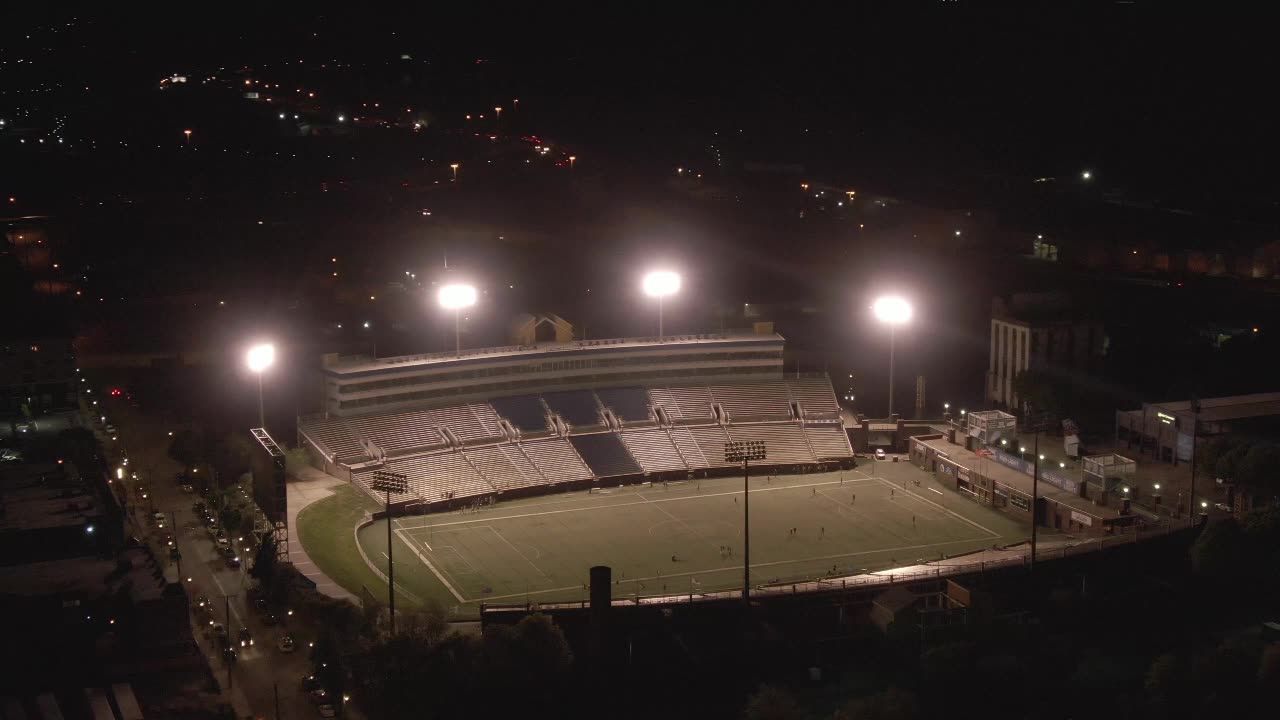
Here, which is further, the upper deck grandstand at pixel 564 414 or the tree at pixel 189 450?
the upper deck grandstand at pixel 564 414

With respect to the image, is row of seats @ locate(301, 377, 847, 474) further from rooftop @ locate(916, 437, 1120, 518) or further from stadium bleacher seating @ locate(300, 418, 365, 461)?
rooftop @ locate(916, 437, 1120, 518)

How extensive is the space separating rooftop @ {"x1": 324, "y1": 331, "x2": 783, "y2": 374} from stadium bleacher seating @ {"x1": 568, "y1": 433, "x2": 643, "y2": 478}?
366 cm

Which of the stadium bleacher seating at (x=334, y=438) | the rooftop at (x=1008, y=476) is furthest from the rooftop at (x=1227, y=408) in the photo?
the stadium bleacher seating at (x=334, y=438)

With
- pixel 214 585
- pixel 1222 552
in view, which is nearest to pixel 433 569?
A: pixel 214 585

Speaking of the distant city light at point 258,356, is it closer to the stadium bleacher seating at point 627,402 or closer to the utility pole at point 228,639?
the utility pole at point 228,639

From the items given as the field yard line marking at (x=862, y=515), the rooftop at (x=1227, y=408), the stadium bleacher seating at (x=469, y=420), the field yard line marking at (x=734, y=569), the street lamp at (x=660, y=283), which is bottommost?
the field yard line marking at (x=734, y=569)

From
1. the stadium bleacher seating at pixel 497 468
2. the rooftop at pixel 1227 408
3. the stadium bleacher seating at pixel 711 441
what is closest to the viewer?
the rooftop at pixel 1227 408

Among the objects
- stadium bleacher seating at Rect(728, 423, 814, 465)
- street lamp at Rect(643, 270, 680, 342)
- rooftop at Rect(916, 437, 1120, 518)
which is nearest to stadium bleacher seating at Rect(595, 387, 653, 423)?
street lamp at Rect(643, 270, 680, 342)

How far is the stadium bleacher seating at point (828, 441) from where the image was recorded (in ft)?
139

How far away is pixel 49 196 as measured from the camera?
6381cm

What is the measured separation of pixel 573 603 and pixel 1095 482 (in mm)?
16140

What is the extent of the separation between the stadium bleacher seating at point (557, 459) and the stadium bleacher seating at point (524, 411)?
784 millimetres

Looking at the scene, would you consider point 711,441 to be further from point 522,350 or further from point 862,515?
point 522,350

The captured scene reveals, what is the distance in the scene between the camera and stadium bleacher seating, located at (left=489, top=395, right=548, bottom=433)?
137 feet
